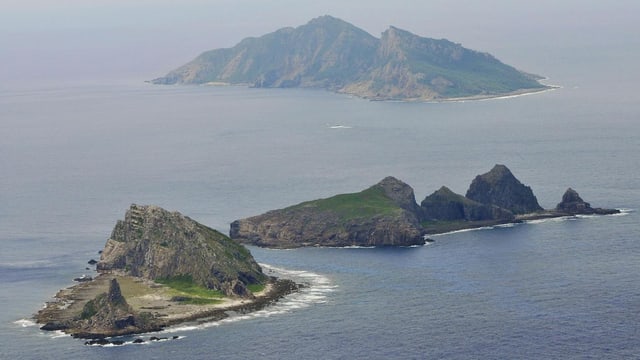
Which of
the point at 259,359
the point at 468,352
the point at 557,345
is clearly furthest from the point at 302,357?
the point at 557,345

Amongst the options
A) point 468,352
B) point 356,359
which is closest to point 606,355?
point 468,352

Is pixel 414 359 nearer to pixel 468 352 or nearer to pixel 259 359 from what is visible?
pixel 468 352

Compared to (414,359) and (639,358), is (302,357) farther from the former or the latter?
(639,358)

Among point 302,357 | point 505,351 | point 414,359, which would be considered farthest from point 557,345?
point 302,357

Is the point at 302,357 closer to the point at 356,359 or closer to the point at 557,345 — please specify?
the point at 356,359

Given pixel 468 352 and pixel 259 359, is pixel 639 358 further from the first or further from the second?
pixel 259 359
